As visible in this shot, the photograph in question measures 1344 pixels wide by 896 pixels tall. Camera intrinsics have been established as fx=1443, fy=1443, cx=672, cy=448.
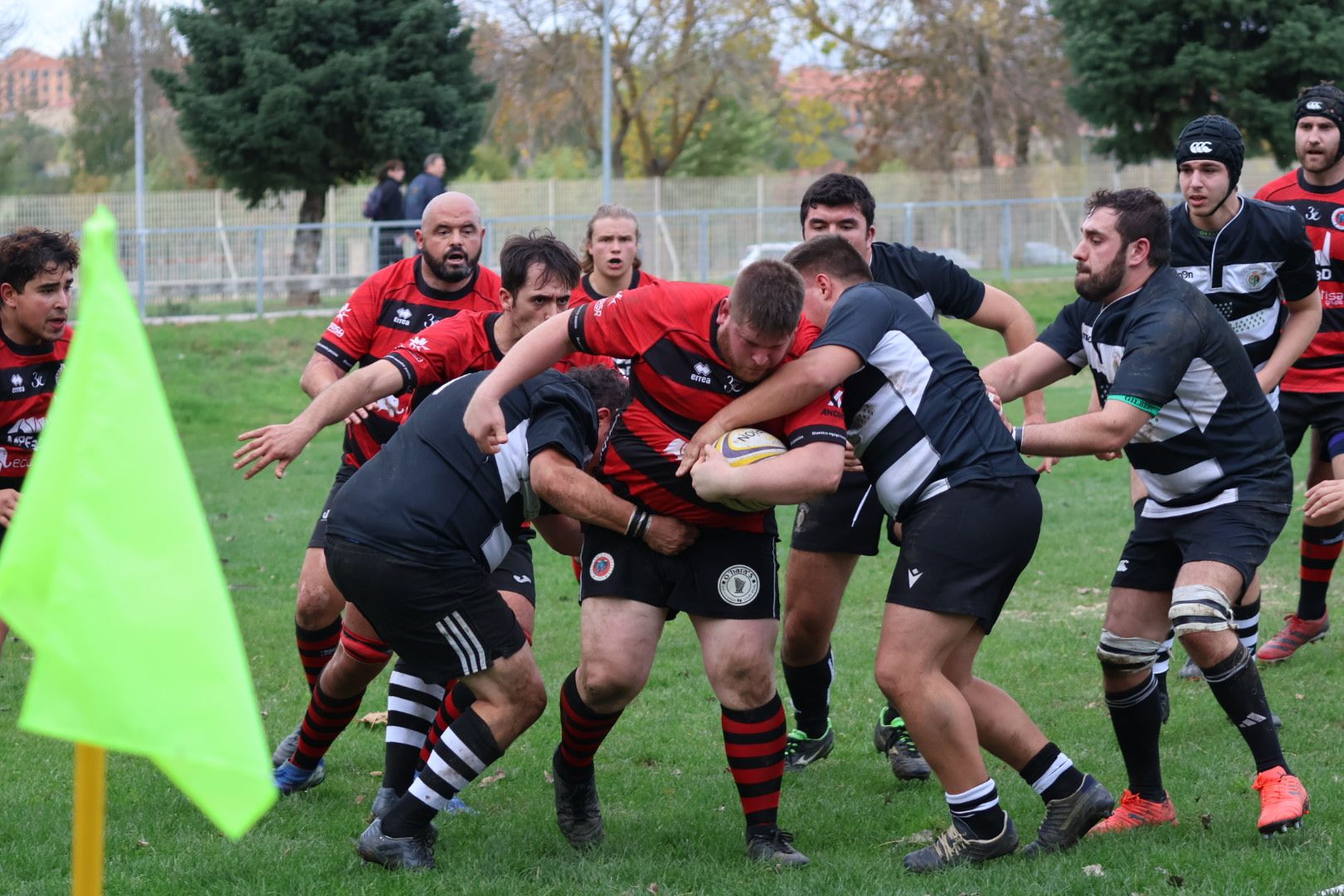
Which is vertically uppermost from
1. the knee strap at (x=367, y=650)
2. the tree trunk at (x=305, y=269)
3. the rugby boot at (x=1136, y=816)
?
the tree trunk at (x=305, y=269)

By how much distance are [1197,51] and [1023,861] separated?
2605 cm

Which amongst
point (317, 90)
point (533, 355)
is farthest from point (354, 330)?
point (317, 90)

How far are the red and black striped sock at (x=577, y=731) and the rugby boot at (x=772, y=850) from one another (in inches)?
23.7

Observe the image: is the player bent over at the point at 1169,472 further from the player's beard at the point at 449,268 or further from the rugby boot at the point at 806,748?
the player's beard at the point at 449,268

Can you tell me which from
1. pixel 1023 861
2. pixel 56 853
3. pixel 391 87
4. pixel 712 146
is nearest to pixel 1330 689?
pixel 1023 861

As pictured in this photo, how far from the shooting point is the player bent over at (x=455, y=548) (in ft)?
15.1

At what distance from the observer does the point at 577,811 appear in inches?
199

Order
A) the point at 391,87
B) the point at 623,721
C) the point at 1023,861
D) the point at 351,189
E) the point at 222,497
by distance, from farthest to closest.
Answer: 1. the point at 351,189
2. the point at 391,87
3. the point at 222,497
4. the point at 623,721
5. the point at 1023,861

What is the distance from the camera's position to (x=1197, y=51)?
27.5 meters

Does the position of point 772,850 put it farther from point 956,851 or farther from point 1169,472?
point 1169,472

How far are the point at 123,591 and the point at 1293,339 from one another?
5.26 meters

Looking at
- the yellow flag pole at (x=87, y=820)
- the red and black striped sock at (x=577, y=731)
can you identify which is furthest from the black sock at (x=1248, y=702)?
the yellow flag pole at (x=87, y=820)

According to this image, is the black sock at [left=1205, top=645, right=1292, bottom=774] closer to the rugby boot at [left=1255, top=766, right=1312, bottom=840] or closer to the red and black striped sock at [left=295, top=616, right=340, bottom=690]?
the rugby boot at [left=1255, top=766, right=1312, bottom=840]

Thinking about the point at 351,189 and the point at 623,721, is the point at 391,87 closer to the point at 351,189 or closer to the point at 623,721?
the point at 351,189
